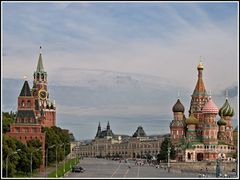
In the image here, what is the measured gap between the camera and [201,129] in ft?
387

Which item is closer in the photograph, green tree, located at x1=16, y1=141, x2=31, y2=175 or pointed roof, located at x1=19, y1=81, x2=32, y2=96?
green tree, located at x1=16, y1=141, x2=31, y2=175

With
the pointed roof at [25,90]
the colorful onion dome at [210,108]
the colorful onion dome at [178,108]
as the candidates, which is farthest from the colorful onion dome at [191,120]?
the pointed roof at [25,90]

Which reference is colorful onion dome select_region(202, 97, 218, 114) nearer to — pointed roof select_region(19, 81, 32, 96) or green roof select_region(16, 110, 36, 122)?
pointed roof select_region(19, 81, 32, 96)

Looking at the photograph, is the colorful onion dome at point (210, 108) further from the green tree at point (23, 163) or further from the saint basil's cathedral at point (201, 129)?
the green tree at point (23, 163)

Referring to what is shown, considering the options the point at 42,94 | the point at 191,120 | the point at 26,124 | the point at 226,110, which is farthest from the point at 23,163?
the point at 226,110

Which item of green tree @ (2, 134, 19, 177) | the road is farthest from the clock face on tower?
green tree @ (2, 134, 19, 177)

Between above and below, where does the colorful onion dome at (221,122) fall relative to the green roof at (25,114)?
above

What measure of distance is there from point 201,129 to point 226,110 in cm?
856

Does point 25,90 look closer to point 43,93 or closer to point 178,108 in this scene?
point 178,108

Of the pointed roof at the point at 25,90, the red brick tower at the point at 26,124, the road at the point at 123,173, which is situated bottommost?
the road at the point at 123,173

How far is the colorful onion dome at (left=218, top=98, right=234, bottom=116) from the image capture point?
123 m

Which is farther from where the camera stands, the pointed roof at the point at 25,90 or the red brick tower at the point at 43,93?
the red brick tower at the point at 43,93

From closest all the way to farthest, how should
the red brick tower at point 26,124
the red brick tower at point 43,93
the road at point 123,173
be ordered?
the road at point 123,173 < the red brick tower at point 26,124 < the red brick tower at point 43,93

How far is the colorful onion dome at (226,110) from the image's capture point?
123 m
